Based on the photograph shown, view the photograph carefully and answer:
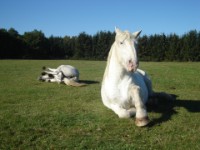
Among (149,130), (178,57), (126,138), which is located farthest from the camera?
(178,57)

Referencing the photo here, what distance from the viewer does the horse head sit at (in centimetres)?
606

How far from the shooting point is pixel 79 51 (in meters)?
83.7

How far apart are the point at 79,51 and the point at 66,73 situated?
69670 mm

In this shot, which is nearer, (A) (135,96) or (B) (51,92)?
(A) (135,96)

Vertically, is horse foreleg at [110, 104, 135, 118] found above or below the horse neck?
below

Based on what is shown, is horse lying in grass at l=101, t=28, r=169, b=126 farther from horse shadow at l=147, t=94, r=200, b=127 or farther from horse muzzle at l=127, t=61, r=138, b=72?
horse shadow at l=147, t=94, r=200, b=127

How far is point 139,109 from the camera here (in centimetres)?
636

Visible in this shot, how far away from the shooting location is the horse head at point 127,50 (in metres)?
6.06

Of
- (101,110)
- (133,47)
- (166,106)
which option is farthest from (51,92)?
(133,47)

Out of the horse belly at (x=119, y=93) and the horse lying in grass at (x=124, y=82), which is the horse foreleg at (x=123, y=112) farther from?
the horse belly at (x=119, y=93)

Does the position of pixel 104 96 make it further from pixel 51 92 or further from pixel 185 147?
pixel 51 92

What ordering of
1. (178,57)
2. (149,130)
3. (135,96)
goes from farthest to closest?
1. (178,57)
2. (135,96)
3. (149,130)

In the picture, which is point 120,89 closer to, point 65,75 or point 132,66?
point 132,66

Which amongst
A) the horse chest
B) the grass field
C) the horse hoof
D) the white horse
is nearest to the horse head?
the white horse
